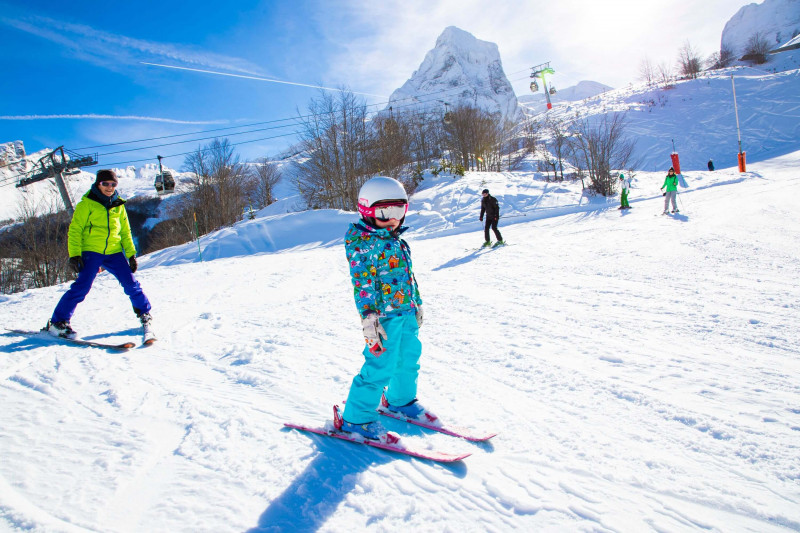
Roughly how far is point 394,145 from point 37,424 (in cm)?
2446

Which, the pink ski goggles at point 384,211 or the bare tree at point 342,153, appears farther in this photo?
the bare tree at point 342,153

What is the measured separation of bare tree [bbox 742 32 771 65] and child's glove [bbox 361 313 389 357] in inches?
2336

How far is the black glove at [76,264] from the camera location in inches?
153

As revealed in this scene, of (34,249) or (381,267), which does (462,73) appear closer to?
(34,249)

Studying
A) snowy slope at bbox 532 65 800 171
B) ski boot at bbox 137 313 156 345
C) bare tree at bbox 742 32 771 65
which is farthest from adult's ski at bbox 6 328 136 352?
bare tree at bbox 742 32 771 65

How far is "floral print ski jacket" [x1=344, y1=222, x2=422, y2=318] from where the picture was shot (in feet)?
7.12

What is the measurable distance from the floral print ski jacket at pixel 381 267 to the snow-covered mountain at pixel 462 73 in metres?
102

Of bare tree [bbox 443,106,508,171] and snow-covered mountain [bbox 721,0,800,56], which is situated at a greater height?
snow-covered mountain [bbox 721,0,800,56]

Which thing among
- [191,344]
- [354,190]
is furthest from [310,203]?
[191,344]

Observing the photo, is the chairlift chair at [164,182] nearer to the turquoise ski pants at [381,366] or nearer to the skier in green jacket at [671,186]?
the skier in green jacket at [671,186]

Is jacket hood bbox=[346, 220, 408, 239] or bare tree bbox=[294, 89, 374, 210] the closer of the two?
jacket hood bbox=[346, 220, 408, 239]

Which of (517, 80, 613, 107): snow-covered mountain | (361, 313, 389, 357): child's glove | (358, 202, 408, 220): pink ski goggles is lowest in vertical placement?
(361, 313, 389, 357): child's glove

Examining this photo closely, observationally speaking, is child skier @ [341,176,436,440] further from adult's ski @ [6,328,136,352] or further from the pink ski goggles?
adult's ski @ [6,328,136,352]

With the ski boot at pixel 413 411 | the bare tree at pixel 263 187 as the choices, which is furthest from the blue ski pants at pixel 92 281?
the bare tree at pixel 263 187
